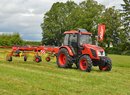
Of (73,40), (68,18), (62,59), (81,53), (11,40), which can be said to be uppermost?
(68,18)

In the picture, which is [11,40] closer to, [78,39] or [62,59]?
[62,59]

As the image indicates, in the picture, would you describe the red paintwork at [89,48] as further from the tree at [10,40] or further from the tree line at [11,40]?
the tree at [10,40]

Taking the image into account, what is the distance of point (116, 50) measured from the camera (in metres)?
75.2

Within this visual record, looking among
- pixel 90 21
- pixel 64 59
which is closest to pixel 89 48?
pixel 64 59

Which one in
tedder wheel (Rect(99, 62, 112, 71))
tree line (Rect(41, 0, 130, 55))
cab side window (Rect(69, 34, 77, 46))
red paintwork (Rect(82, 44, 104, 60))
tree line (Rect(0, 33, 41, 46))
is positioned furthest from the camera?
tree line (Rect(41, 0, 130, 55))

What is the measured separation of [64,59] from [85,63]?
7.10 feet

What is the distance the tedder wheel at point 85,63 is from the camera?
55.7 feet

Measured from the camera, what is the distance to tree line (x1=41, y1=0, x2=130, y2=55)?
3108 inches

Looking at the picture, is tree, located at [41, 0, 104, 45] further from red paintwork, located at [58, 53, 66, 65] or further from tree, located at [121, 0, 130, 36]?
red paintwork, located at [58, 53, 66, 65]

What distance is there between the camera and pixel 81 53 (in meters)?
18.2

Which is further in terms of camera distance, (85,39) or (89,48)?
(85,39)

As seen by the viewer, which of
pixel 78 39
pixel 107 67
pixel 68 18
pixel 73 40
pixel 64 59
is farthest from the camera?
pixel 68 18

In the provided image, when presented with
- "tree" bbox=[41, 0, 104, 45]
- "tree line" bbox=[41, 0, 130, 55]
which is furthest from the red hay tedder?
"tree" bbox=[41, 0, 104, 45]

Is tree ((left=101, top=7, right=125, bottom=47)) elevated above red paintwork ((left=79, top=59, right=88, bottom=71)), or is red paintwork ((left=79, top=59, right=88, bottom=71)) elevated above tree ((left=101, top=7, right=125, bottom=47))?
tree ((left=101, top=7, right=125, bottom=47))
